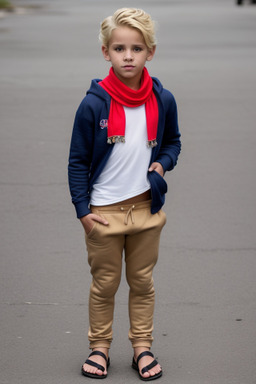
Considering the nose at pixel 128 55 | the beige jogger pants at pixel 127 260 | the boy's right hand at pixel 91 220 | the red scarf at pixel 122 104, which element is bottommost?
the beige jogger pants at pixel 127 260

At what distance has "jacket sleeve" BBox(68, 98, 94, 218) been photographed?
3.52 metres

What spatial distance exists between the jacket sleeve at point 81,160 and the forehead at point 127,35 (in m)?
0.30

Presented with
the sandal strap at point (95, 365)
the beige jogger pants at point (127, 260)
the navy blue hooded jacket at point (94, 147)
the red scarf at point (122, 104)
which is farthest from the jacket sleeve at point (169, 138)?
the sandal strap at point (95, 365)

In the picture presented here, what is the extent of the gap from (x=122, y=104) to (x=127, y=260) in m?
0.73

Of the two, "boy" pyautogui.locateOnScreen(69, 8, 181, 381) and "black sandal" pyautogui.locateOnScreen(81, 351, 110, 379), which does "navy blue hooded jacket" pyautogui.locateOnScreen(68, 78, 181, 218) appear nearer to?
"boy" pyautogui.locateOnScreen(69, 8, 181, 381)

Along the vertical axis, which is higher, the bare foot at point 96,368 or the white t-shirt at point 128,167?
the white t-shirt at point 128,167

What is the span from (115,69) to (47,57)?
13259mm

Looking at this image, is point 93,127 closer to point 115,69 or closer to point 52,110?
point 115,69

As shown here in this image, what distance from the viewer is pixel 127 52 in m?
3.46

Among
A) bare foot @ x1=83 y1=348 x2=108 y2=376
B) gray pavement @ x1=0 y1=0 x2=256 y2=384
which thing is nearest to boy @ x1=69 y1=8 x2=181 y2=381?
bare foot @ x1=83 y1=348 x2=108 y2=376

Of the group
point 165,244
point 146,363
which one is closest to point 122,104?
point 146,363

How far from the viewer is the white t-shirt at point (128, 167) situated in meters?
3.53

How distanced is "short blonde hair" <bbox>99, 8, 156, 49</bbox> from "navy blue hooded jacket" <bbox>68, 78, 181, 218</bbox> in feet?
0.75

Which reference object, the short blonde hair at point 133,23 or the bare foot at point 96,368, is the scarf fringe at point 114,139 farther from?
the bare foot at point 96,368
